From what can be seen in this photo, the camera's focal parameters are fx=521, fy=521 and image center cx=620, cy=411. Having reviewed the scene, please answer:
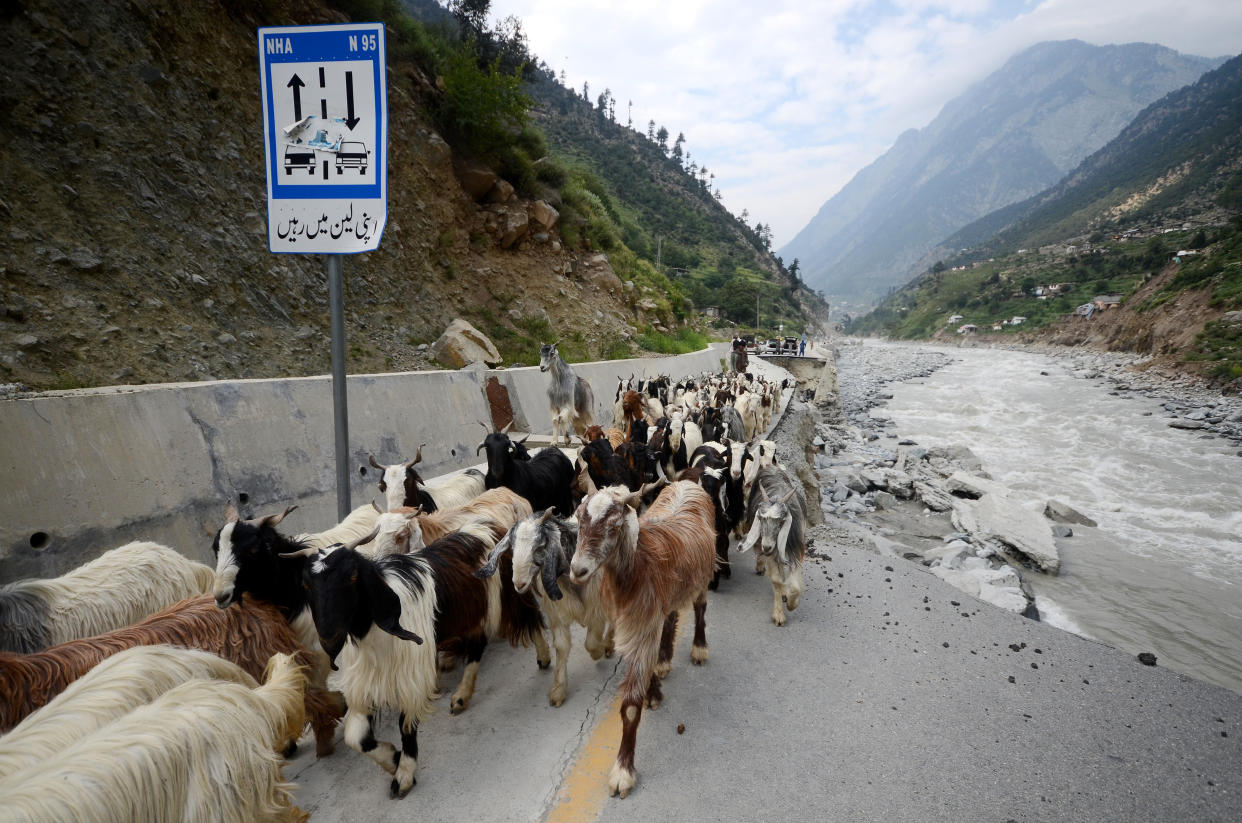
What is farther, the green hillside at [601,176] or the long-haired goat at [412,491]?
the green hillside at [601,176]

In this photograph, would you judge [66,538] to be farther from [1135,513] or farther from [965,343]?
[965,343]

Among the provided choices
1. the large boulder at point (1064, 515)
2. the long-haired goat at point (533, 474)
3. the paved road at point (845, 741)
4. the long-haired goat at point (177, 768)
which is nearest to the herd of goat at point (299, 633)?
the long-haired goat at point (177, 768)

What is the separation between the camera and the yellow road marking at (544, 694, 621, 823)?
230 cm

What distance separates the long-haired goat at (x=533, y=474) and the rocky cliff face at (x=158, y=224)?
448 cm

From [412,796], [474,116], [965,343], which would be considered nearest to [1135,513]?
[412,796]

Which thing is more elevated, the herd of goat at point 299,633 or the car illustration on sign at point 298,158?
the car illustration on sign at point 298,158

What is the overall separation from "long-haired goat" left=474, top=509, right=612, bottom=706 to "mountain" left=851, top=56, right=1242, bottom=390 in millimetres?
34936

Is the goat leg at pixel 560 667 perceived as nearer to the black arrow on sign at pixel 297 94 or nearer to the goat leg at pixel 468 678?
the goat leg at pixel 468 678

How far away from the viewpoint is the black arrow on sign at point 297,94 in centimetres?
245

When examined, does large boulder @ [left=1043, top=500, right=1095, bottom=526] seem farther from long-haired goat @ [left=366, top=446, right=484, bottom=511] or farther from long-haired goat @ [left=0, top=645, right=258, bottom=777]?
long-haired goat @ [left=0, top=645, right=258, bottom=777]

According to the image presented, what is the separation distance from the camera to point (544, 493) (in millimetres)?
4719

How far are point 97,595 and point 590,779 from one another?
2.54 m

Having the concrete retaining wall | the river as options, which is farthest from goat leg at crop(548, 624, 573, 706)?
the river

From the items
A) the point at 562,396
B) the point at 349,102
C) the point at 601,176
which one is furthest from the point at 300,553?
the point at 601,176
